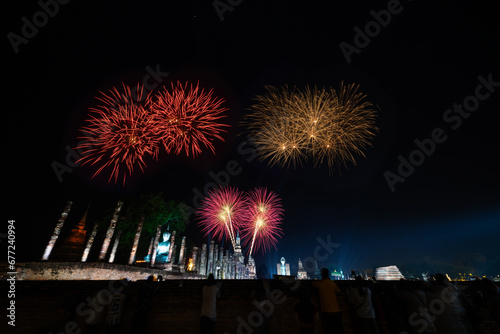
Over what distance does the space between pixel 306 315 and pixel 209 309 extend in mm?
2568

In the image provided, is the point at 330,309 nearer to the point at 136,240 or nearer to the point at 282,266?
the point at 136,240

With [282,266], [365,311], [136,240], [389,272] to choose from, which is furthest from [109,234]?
[282,266]

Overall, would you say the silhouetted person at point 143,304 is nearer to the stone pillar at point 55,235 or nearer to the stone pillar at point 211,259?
the stone pillar at point 55,235

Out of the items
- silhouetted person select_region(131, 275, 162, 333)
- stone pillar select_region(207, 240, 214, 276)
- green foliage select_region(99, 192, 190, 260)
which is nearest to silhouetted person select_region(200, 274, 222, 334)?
silhouetted person select_region(131, 275, 162, 333)

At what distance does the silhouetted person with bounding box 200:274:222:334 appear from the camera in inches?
218

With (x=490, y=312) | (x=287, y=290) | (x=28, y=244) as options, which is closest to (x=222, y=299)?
(x=287, y=290)

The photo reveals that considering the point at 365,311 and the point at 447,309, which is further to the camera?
the point at 447,309

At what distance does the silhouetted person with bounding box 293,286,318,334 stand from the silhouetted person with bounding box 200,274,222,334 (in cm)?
226

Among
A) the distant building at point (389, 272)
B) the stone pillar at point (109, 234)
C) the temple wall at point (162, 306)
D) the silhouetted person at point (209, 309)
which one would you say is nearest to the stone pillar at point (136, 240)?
the stone pillar at point (109, 234)

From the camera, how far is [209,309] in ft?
18.6

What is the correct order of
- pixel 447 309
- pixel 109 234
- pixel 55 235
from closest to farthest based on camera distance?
pixel 447 309 → pixel 55 235 → pixel 109 234

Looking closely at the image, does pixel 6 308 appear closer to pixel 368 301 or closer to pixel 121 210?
pixel 368 301

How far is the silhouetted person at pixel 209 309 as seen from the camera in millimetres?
5531

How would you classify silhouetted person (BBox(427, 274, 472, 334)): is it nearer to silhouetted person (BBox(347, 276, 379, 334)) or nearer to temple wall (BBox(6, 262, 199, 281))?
silhouetted person (BBox(347, 276, 379, 334))
